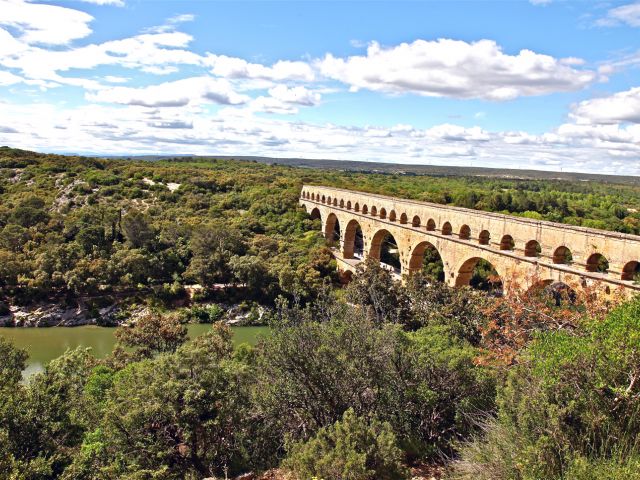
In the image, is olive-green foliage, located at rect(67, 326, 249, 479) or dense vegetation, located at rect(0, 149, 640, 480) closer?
dense vegetation, located at rect(0, 149, 640, 480)

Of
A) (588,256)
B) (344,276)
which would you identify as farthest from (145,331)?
(344,276)

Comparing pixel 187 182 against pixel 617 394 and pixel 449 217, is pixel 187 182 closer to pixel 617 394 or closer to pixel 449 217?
pixel 449 217

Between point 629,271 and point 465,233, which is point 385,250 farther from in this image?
point 629,271

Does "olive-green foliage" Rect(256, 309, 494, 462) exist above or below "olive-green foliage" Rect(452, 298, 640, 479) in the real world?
below

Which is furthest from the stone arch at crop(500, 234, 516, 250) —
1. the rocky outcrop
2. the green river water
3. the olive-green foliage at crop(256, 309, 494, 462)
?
the rocky outcrop

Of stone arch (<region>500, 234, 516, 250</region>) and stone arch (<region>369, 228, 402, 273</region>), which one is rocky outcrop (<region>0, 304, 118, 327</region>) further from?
stone arch (<region>500, 234, 516, 250</region>)

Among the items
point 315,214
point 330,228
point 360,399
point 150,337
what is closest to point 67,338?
point 150,337
